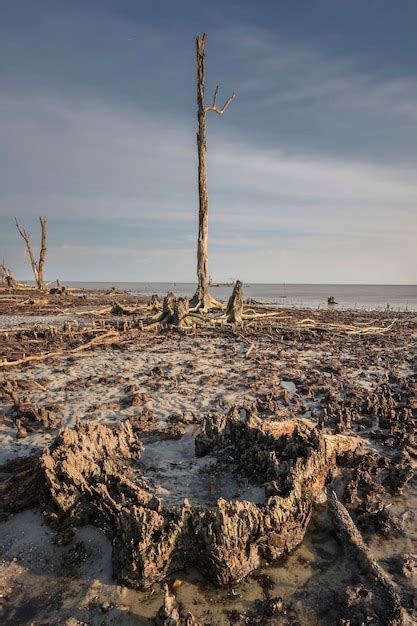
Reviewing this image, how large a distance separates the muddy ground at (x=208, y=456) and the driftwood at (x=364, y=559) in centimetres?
5

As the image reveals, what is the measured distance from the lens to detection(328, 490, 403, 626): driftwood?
2.45 m

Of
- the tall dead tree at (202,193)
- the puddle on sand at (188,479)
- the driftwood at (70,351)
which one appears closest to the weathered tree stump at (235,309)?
the tall dead tree at (202,193)

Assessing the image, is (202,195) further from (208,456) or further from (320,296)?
(320,296)

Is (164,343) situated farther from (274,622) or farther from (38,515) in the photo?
(274,622)

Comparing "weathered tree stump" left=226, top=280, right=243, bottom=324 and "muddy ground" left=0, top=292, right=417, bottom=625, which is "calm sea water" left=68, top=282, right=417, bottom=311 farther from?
"muddy ground" left=0, top=292, right=417, bottom=625

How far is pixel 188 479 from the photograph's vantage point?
3900mm

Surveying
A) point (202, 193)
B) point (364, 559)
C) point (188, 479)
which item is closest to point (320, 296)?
point (202, 193)

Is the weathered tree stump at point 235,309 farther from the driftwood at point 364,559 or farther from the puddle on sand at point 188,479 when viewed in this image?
the driftwood at point 364,559

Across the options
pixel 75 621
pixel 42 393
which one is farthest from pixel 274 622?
pixel 42 393

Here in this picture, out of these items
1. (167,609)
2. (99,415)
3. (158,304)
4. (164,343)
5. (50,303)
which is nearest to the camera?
(167,609)

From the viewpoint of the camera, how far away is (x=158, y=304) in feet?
61.1

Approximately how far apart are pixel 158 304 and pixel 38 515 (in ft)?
50.7

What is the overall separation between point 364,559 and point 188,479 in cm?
169

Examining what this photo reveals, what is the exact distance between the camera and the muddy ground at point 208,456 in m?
2.58
